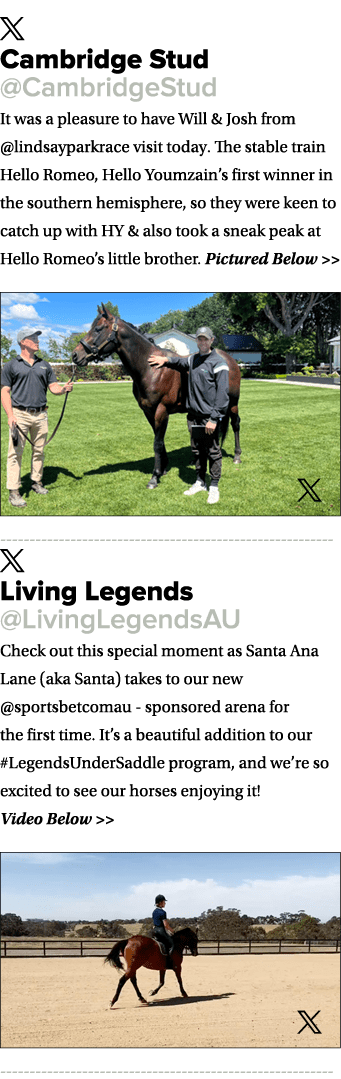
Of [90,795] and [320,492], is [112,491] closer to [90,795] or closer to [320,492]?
[320,492]

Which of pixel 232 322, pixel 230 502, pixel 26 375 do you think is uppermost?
pixel 232 322

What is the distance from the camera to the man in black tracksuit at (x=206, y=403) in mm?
7910

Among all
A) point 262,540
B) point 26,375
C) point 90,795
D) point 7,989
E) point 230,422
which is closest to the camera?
point 90,795

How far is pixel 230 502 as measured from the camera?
7.95 meters

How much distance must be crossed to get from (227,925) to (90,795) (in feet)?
7.80

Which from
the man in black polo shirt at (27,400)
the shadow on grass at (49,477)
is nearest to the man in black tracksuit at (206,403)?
the man in black polo shirt at (27,400)

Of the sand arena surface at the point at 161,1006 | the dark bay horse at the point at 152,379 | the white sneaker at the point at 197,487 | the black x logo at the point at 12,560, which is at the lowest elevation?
the sand arena surface at the point at 161,1006

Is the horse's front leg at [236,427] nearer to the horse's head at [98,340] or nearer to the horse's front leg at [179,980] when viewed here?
the horse's head at [98,340]

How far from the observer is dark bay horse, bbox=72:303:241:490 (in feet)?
27.2

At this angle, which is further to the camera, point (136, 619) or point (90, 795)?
point (136, 619)

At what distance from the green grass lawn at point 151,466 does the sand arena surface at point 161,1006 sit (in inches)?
186

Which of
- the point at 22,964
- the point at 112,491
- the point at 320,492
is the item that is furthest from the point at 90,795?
the point at 320,492

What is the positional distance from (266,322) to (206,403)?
182 cm

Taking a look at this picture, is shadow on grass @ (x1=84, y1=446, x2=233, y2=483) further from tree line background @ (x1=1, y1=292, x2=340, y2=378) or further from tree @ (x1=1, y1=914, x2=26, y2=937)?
tree @ (x1=1, y1=914, x2=26, y2=937)
